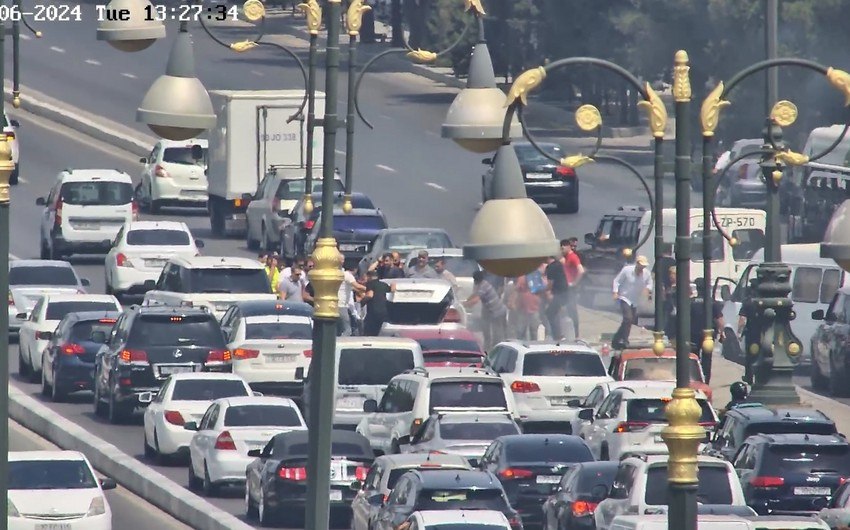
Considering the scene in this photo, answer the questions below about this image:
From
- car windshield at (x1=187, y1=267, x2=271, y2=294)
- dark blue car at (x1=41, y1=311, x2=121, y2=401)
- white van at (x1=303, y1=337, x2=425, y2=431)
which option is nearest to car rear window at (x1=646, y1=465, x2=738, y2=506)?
white van at (x1=303, y1=337, x2=425, y2=431)

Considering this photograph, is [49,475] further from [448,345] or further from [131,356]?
[448,345]

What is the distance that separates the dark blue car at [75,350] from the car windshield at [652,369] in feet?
27.9

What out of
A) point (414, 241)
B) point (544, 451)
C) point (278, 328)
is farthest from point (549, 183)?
point (544, 451)

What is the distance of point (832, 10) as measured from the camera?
189 ft

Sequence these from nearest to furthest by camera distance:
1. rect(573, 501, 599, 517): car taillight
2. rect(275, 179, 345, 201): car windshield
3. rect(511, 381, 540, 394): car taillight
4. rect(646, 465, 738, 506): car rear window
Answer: rect(646, 465, 738, 506): car rear window < rect(573, 501, 599, 517): car taillight < rect(511, 381, 540, 394): car taillight < rect(275, 179, 345, 201): car windshield

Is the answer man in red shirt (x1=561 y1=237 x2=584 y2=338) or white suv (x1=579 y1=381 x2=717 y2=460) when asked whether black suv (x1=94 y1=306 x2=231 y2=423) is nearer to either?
man in red shirt (x1=561 y1=237 x2=584 y2=338)

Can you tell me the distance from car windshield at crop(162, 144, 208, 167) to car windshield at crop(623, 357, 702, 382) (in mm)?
23302

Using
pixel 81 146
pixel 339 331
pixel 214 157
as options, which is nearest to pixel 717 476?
pixel 339 331

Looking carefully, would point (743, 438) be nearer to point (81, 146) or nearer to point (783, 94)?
point (783, 94)

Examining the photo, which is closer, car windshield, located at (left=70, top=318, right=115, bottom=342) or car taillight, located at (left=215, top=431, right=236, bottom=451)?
car taillight, located at (left=215, top=431, right=236, bottom=451)

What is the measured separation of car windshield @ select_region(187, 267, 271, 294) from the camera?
3862 cm

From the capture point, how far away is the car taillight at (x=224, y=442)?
28875 millimetres

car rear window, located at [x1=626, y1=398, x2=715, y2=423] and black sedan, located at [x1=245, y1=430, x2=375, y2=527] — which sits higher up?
car rear window, located at [x1=626, y1=398, x2=715, y2=423]

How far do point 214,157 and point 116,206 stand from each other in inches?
211
